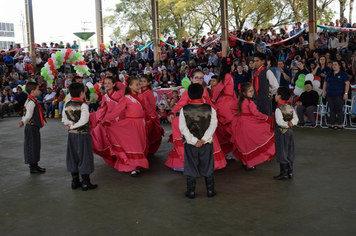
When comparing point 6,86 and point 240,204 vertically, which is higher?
point 6,86

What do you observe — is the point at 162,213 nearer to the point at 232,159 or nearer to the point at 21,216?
the point at 21,216

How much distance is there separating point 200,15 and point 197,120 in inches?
1073

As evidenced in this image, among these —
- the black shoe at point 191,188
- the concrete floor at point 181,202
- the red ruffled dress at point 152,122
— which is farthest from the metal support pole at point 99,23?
the black shoe at point 191,188

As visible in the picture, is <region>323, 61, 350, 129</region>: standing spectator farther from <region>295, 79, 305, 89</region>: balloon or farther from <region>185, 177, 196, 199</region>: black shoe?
<region>185, 177, 196, 199</region>: black shoe

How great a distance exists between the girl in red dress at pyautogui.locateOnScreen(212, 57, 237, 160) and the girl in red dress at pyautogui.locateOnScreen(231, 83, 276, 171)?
0.43 m

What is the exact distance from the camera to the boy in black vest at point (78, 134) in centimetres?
492

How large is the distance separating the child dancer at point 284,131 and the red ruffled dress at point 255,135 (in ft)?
1.56

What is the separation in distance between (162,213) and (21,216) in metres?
1.46

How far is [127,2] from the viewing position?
113 ft

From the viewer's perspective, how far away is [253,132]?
5688 millimetres

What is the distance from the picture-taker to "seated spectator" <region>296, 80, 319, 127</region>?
962cm

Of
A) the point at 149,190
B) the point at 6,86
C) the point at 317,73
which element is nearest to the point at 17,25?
the point at 6,86

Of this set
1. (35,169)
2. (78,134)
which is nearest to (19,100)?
(35,169)

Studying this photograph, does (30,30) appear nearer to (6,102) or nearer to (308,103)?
(6,102)
